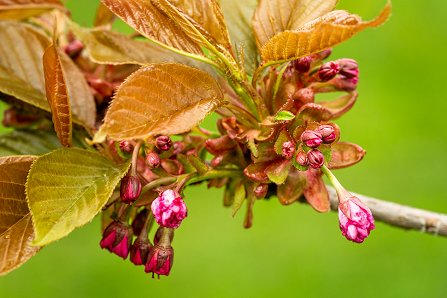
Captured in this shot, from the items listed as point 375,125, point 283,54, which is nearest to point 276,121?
point 283,54

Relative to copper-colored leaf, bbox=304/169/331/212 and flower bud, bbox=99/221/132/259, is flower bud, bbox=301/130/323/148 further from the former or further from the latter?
flower bud, bbox=99/221/132/259

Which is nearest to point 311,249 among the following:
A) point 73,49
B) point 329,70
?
point 73,49

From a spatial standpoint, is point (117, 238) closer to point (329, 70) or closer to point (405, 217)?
point (329, 70)

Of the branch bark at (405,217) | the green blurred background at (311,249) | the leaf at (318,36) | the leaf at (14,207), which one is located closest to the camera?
the leaf at (318,36)

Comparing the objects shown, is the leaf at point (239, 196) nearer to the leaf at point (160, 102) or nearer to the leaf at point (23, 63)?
the leaf at point (160, 102)

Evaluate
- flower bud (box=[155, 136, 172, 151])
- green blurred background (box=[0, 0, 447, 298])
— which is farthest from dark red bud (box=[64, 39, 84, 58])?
green blurred background (box=[0, 0, 447, 298])

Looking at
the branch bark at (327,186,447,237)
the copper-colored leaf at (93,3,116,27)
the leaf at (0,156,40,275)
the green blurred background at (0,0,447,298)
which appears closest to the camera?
the leaf at (0,156,40,275)

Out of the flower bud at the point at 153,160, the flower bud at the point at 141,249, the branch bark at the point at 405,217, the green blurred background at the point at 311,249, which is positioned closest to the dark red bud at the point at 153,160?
the flower bud at the point at 153,160

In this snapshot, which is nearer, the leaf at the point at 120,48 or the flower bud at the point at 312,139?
the flower bud at the point at 312,139
